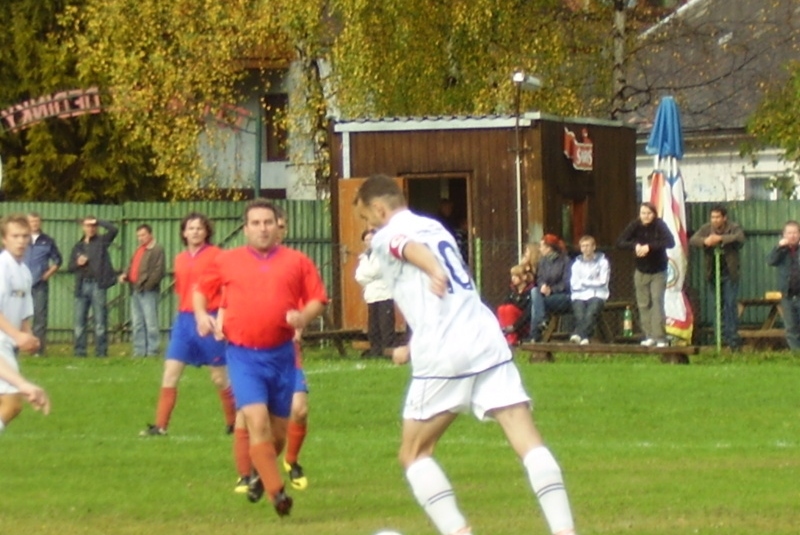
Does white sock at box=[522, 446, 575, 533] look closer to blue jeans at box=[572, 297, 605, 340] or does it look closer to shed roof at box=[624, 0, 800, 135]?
blue jeans at box=[572, 297, 605, 340]

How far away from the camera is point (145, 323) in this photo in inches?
974

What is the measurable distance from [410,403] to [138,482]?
4.06 metres

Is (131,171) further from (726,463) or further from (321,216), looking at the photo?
(726,463)

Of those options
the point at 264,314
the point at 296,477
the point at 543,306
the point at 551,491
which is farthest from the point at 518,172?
the point at 551,491

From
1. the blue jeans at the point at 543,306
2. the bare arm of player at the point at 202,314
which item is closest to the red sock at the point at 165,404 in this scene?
the bare arm of player at the point at 202,314

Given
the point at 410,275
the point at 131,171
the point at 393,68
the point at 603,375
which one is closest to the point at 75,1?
the point at 131,171

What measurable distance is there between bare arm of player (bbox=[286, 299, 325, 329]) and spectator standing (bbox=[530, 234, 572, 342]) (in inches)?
517

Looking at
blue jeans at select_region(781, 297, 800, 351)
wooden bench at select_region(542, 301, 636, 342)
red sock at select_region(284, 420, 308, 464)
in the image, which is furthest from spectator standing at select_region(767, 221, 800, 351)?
red sock at select_region(284, 420, 308, 464)

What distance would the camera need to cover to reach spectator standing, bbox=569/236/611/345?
2244 cm

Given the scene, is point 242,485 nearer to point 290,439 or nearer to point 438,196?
point 290,439

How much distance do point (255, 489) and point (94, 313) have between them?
15369 mm

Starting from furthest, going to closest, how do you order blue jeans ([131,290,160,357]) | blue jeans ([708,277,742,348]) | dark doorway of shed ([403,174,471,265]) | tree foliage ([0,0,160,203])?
tree foliage ([0,0,160,203]), dark doorway of shed ([403,174,471,265]), blue jeans ([131,290,160,357]), blue jeans ([708,277,742,348])

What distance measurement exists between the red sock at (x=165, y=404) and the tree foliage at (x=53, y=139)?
29.0 m

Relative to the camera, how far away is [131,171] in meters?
44.1
